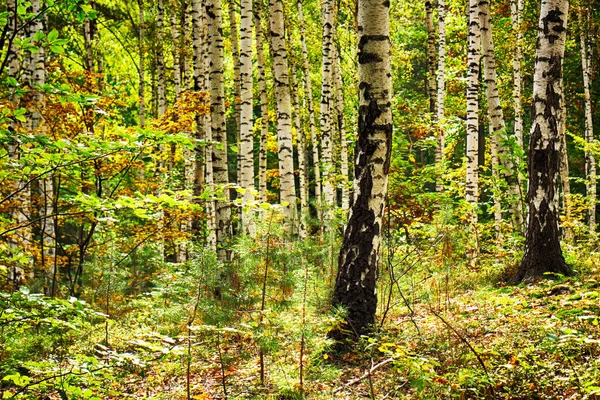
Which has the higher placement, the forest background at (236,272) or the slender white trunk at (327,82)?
the slender white trunk at (327,82)

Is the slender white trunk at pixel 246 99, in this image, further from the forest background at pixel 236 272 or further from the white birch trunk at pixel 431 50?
the white birch trunk at pixel 431 50

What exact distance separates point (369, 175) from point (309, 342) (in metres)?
1.78

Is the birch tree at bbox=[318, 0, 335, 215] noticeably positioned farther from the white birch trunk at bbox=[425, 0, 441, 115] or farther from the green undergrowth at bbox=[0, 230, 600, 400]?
the green undergrowth at bbox=[0, 230, 600, 400]

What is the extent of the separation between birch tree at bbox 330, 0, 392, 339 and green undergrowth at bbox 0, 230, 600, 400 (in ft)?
1.02

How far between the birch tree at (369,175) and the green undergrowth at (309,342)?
0.31 metres

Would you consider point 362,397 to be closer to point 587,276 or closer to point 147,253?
point 587,276

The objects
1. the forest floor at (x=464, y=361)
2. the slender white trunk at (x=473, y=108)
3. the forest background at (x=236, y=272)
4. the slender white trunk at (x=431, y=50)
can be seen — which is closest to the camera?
the forest background at (x=236, y=272)

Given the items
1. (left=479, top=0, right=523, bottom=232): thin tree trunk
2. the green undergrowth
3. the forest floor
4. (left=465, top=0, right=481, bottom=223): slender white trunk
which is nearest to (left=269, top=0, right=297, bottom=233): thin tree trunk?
the green undergrowth

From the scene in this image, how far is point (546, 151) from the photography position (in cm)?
662

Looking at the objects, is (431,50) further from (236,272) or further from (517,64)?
(236,272)

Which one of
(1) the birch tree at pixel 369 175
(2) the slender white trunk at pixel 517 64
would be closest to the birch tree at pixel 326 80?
(2) the slender white trunk at pixel 517 64

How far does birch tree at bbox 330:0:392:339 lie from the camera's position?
506cm

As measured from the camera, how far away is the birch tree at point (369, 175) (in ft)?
16.6

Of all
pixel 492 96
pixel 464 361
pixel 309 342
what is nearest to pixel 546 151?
pixel 492 96
